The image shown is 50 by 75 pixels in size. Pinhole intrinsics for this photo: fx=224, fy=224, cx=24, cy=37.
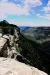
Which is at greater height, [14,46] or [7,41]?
[7,41]

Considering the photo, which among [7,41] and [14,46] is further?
[14,46]

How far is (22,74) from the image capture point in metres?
17.0

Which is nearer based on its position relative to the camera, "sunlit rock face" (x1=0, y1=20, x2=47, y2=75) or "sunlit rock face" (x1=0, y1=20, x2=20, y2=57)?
"sunlit rock face" (x1=0, y1=20, x2=20, y2=57)

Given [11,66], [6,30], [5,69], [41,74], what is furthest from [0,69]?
[6,30]

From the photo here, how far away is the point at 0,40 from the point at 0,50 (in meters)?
2.09

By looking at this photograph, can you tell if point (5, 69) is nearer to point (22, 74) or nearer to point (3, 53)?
point (22, 74)

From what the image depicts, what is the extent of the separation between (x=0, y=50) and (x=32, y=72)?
51.6 ft

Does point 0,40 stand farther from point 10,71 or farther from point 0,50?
point 10,71

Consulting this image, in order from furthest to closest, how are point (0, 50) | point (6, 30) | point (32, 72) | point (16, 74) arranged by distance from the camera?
point (6, 30), point (0, 50), point (32, 72), point (16, 74)

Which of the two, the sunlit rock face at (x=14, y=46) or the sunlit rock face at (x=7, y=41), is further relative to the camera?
the sunlit rock face at (x=14, y=46)

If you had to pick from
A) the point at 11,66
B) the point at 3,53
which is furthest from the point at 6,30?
the point at 11,66

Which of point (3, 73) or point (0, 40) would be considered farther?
point (0, 40)

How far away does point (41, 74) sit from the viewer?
57.5 ft

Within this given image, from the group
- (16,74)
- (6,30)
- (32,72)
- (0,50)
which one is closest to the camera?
(16,74)
